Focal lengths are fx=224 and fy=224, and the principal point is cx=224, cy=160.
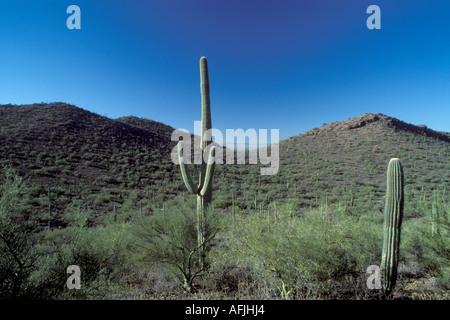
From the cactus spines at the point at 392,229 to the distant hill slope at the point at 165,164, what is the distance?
5.63m

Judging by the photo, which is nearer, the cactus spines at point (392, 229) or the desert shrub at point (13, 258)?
the desert shrub at point (13, 258)

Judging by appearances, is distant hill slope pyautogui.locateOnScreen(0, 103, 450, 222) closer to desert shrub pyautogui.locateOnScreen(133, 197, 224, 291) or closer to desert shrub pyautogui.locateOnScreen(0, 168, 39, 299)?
desert shrub pyautogui.locateOnScreen(133, 197, 224, 291)

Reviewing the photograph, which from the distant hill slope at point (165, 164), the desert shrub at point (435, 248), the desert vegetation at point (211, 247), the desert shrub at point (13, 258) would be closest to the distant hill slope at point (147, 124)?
the distant hill slope at point (165, 164)

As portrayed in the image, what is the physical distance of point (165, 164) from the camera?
24328 mm

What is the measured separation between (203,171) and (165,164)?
18010 millimetres

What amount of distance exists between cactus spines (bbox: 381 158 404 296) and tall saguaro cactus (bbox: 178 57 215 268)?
473 cm

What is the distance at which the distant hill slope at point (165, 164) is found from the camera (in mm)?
15195

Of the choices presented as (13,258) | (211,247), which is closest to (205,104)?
(211,247)

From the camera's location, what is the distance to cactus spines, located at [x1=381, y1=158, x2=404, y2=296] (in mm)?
5539

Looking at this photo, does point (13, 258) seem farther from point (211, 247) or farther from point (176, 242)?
point (211, 247)

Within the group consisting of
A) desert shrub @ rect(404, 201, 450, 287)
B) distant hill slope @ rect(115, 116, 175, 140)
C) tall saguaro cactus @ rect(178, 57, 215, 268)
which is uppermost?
distant hill slope @ rect(115, 116, 175, 140)

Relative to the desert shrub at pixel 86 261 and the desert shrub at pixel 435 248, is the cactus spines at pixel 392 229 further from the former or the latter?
the desert shrub at pixel 86 261

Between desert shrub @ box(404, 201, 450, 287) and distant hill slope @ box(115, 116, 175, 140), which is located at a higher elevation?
distant hill slope @ box(115, 116, 175, 140)

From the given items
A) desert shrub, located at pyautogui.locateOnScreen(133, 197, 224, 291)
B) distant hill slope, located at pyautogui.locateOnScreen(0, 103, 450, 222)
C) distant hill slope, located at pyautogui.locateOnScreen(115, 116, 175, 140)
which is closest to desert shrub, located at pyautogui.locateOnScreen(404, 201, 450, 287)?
distant hill slope, located at pyautogui.locateOnScreen(0, 103, 450, 222)
